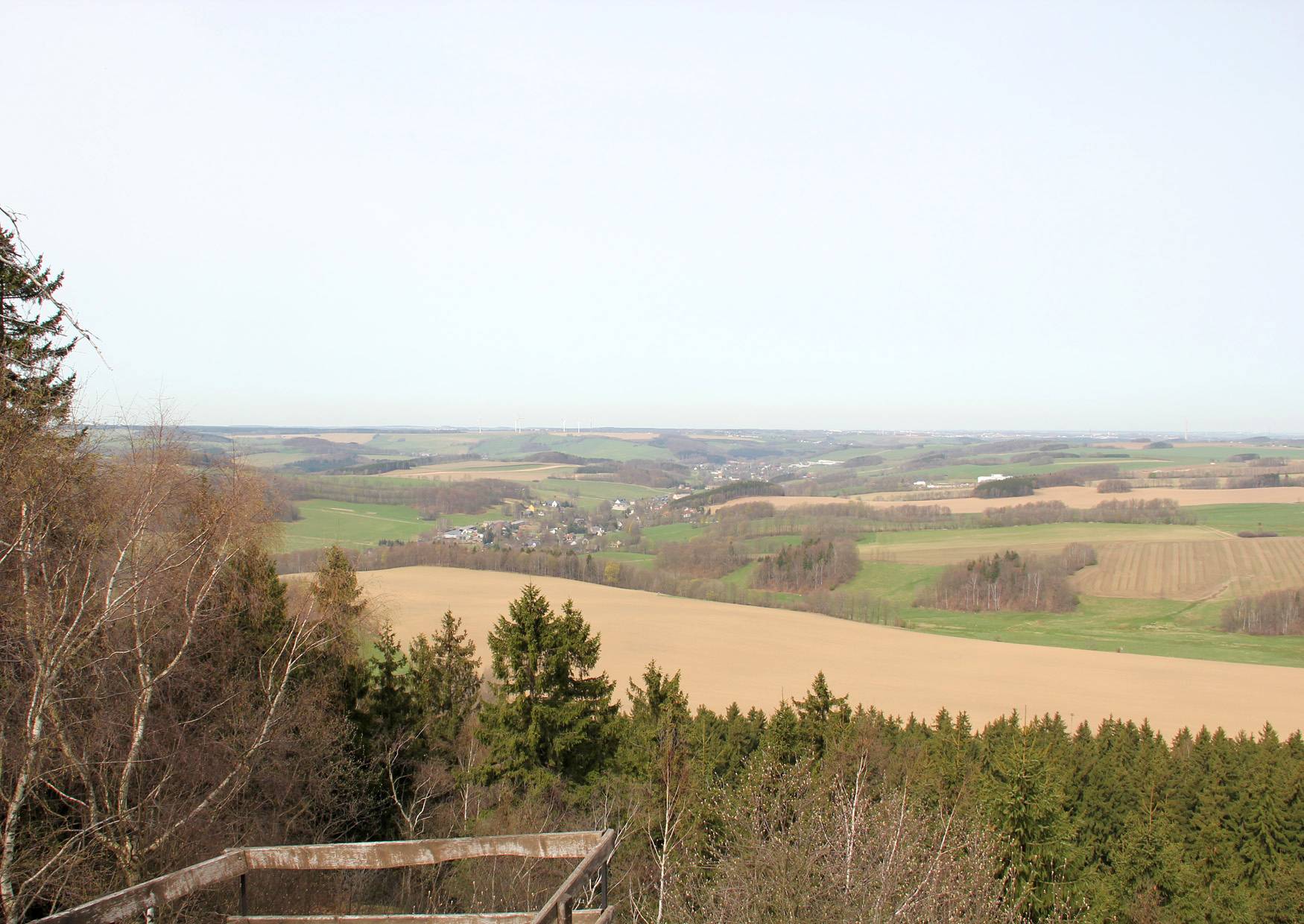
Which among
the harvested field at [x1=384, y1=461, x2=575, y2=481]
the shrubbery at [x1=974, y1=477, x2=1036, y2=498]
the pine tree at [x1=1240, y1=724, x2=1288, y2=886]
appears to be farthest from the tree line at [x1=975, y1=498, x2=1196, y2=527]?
the harvested field at [x1=384, y1=461, x2=575, y2=481]

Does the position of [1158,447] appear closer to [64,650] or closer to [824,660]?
[824,660]

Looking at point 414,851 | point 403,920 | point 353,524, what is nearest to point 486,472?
point 353,524

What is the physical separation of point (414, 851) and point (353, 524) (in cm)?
7499

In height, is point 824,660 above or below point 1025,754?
below

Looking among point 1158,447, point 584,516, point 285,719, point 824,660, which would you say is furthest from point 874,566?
point 1158,447

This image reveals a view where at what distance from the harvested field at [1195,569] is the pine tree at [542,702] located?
5889 cm

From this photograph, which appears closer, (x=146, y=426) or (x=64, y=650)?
(x=64, y=650)

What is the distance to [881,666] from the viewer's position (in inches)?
1729

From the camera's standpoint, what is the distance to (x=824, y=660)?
44906mm

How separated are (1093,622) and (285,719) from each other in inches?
2359

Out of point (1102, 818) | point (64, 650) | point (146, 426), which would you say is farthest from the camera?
point (1102, 818)

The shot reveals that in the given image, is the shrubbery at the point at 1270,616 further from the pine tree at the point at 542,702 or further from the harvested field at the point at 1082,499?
the pine tree at the point at 542,702

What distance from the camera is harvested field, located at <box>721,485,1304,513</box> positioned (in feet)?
309

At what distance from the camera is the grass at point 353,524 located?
57688 millimetres
